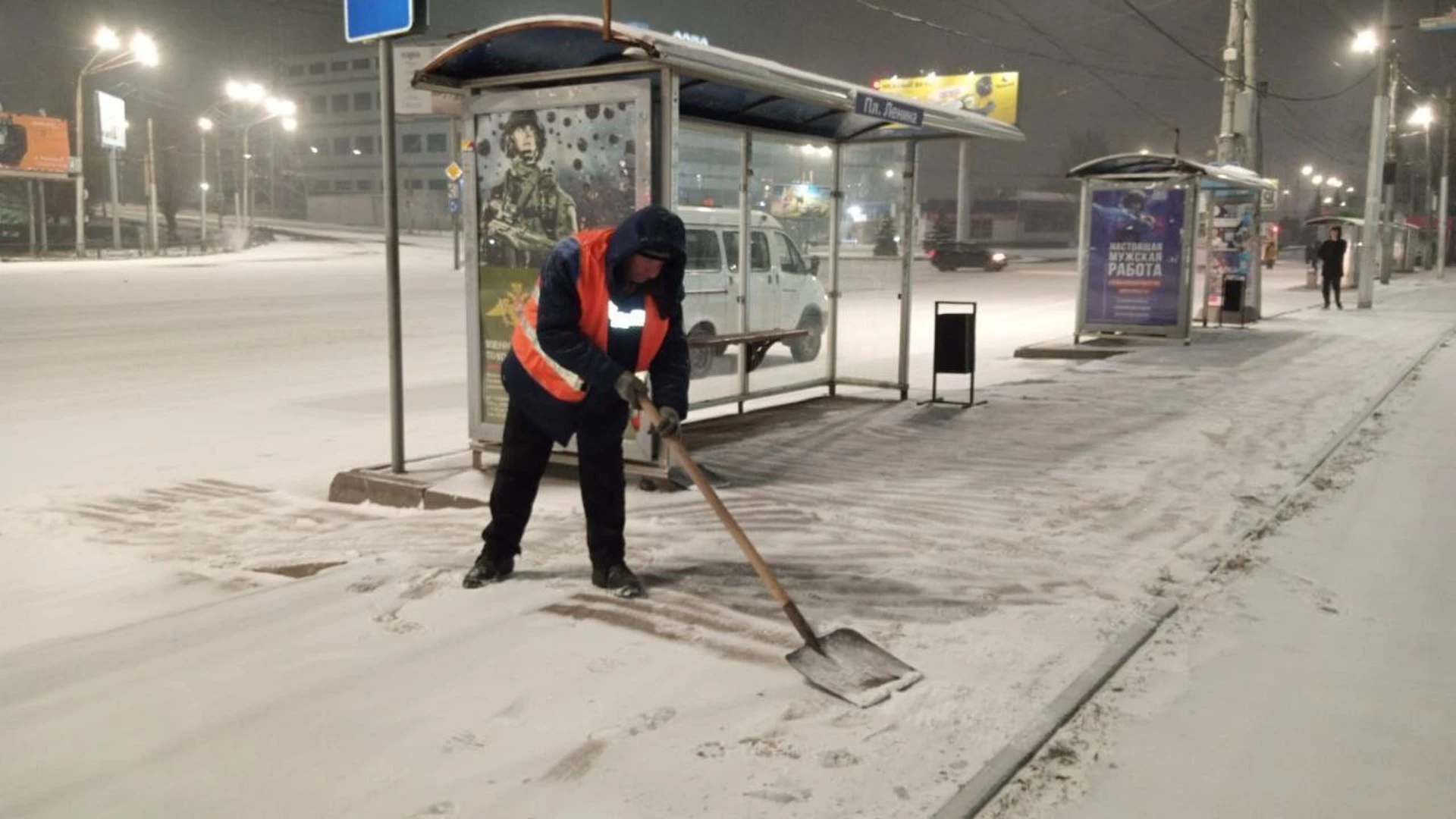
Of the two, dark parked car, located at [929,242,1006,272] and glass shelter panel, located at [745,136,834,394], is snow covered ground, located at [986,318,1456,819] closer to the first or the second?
glass shelter panel, located at [745,136,834,394]

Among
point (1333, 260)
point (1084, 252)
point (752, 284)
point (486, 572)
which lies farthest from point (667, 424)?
point (1333, 260)

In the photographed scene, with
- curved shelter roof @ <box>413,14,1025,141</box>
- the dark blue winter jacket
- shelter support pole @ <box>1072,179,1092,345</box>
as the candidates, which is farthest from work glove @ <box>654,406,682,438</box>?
shelter support pole @ <box>1072,179,1092,345</box>

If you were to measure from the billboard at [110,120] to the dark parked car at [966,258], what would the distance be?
116 feet

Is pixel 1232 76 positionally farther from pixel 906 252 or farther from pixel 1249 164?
pixel 906 252

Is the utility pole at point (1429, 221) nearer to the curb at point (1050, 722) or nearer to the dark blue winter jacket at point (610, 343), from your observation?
the curb at point (1050, 722)

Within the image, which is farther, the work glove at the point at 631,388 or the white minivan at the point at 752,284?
the white minivan at the point at 752,284

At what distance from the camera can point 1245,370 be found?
13.3 metres

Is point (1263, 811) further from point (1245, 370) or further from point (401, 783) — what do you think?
point (1245, 370)

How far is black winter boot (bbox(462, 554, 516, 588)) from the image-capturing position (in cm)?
500

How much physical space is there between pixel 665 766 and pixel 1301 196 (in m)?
146

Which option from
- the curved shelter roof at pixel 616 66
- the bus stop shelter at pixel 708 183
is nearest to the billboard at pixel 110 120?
the bus stop shelter at pixel 708 183

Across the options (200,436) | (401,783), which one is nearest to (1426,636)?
(401,783)

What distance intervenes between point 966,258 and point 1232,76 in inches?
944

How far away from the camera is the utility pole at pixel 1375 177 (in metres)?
24.5
